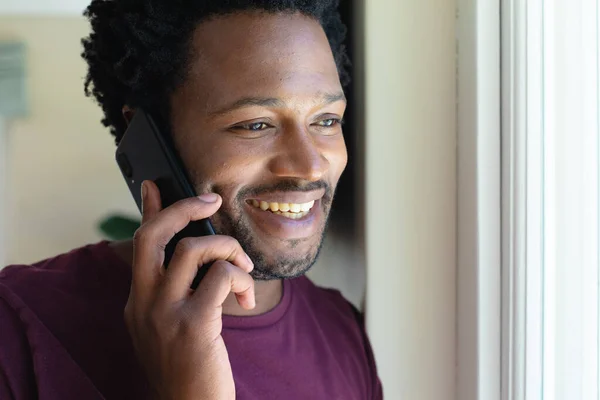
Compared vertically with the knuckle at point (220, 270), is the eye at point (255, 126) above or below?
above

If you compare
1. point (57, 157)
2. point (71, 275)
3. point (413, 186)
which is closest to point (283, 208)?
point (413, 186)

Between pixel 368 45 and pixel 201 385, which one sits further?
pixel 368 45

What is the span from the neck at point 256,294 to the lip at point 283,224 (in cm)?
14

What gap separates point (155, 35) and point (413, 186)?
1.51 feet

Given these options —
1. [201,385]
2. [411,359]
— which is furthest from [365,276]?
[201,385]

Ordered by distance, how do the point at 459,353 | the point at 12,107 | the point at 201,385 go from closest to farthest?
the point at 201,385
the point at 459,353
the point at 12,107

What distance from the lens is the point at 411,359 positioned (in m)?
0.91

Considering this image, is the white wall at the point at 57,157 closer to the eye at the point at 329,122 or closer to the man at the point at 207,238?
the man at the point at 207,238

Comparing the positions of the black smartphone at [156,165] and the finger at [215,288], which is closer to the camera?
the finger at [215,288]

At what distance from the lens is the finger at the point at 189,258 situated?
66 centimetres

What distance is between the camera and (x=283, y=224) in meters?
0.80
